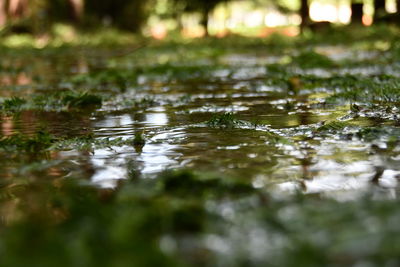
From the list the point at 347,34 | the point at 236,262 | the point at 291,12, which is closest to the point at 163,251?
the point at 236,262

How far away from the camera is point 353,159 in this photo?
2.03m

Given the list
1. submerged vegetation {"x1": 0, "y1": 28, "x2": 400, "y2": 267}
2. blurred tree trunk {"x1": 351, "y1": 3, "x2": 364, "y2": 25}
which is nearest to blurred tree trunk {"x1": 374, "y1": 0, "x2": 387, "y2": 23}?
blurred tree trunk {"x1": 351, "y1": 3, "x2": 364, "y2": 25}

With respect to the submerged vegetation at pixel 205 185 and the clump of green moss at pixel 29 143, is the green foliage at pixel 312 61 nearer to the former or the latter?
the submerged vegetation at pixel 205 185

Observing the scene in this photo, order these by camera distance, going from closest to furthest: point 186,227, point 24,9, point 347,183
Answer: point 186,227, point 347,183, point 24,9

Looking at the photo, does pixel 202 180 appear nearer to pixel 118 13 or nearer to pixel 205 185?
pixel 205 185

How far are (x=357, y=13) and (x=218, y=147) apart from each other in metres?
19.1

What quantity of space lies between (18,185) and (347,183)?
0.98 meters

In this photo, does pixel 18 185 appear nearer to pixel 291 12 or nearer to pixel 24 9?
pixel 24 9

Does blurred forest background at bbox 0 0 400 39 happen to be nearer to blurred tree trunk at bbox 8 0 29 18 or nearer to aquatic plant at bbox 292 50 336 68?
blurred tree trunk at bbox 8 0 29 18

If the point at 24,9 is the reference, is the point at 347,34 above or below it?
below

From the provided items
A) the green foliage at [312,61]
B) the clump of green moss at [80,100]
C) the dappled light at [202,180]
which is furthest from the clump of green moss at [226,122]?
the green foliage at [312,61]

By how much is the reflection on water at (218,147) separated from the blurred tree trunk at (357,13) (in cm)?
1648

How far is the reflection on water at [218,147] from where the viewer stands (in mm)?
1855

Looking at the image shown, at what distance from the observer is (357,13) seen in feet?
66.6
